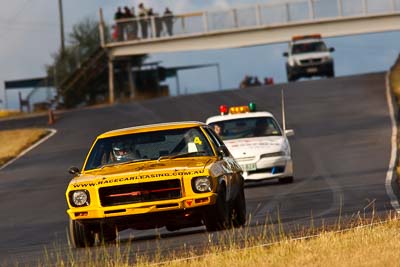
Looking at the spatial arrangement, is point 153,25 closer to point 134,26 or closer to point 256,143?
point 134,26

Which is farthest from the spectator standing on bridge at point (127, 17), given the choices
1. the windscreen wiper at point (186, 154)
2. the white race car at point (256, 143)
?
the windscreen wiper at point (186, 154)

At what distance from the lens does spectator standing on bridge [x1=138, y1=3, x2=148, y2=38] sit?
70.1 metres

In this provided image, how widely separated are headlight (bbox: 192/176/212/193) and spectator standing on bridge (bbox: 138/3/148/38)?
5440 cm

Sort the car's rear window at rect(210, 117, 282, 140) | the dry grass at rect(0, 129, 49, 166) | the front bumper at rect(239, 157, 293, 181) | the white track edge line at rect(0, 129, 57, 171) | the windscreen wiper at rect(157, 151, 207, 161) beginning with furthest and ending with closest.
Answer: the dry grass at rect(0, 129, 49, 166), the white track edge line at rect(0, 129, 57, 171), the car's rear window at rect(210, 117, 282, 140), the front bumper at rect(239, 157, 293, 181), the windscreen wiper at rect(157, 151, 207, 161)

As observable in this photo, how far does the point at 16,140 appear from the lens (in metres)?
45.3

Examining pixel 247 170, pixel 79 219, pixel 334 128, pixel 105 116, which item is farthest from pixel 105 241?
pixel 105 116

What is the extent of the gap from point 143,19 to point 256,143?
43.3 meters

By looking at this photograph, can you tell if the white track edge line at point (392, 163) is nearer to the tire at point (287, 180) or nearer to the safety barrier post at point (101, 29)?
the tire at point (287, 180)

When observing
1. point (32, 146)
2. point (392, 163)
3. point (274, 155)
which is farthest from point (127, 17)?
point (274, 155)

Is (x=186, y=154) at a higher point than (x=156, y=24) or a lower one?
higher

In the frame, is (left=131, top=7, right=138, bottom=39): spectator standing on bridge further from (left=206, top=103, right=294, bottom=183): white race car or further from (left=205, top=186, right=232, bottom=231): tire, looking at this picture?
(left=205, top=186, right=232, bottom=231): tire

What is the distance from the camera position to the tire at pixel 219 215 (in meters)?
16.0

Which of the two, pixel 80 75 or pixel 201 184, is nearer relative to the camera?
pixel 201 184

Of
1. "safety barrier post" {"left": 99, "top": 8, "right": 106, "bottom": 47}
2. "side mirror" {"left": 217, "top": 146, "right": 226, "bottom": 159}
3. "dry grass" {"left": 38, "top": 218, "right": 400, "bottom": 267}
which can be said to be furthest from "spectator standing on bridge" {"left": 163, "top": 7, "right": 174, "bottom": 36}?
"dry grass" {"left": 38, "top": 218, "right": 400, "bottom": 267}
